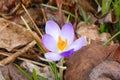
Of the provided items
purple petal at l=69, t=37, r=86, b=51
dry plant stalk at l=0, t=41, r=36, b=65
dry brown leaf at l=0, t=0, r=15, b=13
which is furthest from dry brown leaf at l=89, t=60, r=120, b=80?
dry brown leaf at l=0, t=0, r=15, b=13

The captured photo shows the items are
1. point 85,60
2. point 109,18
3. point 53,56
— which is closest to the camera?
point 53,56

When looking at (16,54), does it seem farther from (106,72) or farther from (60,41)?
(106,72)

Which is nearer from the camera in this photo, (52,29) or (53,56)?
(53,56)

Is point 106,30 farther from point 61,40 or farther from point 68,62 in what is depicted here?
point 61,40

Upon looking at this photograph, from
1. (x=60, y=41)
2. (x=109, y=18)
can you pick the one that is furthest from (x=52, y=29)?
(x=109, y=18)

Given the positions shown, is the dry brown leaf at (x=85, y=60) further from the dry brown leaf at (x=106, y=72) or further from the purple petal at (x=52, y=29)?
the purple petal at (x=52, y=29)

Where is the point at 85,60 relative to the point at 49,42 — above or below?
below

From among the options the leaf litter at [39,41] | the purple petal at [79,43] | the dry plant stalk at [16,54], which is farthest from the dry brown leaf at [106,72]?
the dry plant stalk at [16,54]

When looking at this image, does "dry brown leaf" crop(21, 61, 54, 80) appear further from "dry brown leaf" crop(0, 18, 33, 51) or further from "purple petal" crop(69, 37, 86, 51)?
"purple petal" crop(69, 37, 86, 51)
